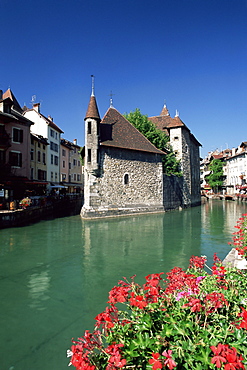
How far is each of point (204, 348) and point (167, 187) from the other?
25949mm

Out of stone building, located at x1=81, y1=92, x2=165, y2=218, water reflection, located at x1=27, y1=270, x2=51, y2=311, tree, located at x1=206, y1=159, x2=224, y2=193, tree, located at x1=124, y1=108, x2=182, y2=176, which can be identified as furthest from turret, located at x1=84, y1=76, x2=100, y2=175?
tree, located at x1=206, y1=159, x2=224, y2=193

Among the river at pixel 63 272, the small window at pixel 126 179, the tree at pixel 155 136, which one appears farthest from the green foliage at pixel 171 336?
the tree at pixel 155 136

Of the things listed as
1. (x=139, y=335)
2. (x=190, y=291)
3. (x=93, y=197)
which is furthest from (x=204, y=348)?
(x=93, y=197)

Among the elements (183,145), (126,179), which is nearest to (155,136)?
(183,145)

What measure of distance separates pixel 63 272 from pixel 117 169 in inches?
627

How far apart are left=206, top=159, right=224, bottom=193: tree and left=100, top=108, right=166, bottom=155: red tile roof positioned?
145 feet

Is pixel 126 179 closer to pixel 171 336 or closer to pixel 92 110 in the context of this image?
pixel 92 110

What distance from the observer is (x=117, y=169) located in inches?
899

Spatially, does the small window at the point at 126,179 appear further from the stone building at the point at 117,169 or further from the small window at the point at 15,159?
the small window at the point at 15,159

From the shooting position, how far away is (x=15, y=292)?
6082 millimetres

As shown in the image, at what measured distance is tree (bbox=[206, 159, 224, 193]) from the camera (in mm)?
64250

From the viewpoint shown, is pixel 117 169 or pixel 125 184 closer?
pixel 117 169

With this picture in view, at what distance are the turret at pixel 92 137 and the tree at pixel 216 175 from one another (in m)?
50.9

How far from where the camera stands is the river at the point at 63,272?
13.4 feet
